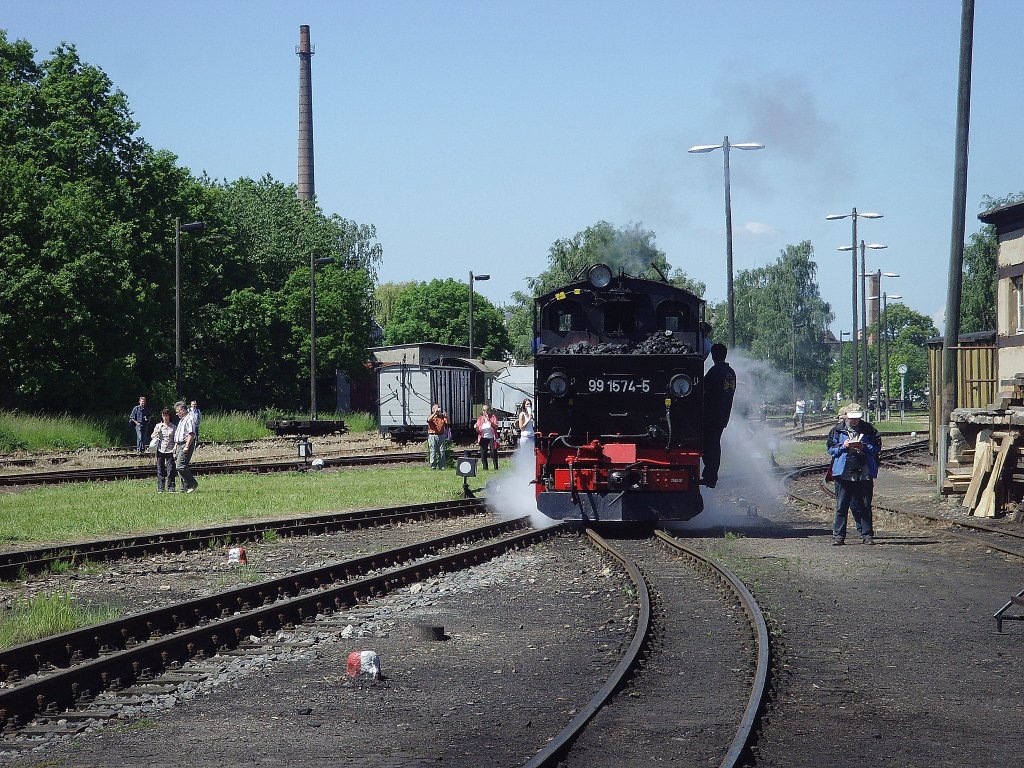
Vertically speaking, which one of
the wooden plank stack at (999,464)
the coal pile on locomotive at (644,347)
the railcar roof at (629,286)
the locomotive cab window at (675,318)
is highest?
the railcar roof at (629,286)

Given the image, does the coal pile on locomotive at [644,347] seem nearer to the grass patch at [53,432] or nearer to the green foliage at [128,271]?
the grass patch at [53,432]

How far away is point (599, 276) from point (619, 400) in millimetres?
1725

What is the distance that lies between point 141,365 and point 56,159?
885cm

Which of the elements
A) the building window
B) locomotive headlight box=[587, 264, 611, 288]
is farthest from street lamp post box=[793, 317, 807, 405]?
locomotive headlight box=[587, 264, 611, 288]

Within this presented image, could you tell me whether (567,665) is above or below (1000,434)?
below

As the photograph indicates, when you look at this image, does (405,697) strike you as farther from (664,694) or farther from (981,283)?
(981,283)

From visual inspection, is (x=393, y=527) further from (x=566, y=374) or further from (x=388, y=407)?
(x=388, y=407)

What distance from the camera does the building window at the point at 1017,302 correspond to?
27.8 metres

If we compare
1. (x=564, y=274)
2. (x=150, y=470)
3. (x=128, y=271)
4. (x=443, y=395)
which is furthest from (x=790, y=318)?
(x=150, y=470)

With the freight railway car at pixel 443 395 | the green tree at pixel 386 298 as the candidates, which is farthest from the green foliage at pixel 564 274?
the green tree at pixel 386 298

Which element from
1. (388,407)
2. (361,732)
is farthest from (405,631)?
(388,407)

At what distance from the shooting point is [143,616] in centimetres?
966

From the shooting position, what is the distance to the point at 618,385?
16656 mm

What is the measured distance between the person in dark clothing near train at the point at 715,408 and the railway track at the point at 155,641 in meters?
4.66
